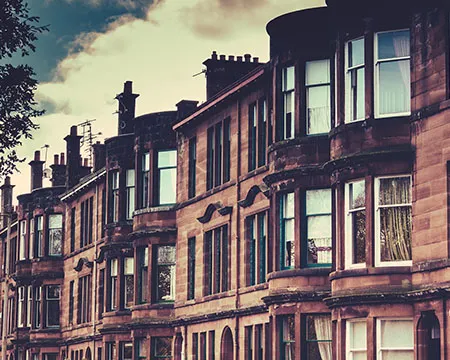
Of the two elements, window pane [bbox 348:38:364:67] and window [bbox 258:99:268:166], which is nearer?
window pane [bbox 348:38:364:67]

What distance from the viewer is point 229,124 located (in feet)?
161

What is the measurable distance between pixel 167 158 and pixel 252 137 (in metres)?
10.1

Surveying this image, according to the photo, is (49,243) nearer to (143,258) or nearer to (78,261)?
(78,261)

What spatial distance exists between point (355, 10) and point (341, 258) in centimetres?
670

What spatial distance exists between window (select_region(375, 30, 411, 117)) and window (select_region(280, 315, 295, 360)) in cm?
780

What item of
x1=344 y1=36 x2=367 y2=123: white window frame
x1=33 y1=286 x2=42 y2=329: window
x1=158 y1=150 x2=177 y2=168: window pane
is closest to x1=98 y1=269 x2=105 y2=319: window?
x1=158 y1=150 x2=177 y2=168: window pane

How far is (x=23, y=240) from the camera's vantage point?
7819cm

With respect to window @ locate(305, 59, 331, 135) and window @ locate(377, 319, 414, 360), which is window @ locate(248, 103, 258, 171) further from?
window @ locate(377, 319, 414, 360)

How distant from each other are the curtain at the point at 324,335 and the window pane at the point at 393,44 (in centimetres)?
815

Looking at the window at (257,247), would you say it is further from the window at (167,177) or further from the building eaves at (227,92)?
the window at (167,177)

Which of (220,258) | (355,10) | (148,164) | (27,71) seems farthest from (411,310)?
(148,164)

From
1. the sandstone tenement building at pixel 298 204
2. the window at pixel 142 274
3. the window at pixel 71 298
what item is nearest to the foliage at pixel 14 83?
the sandstone tenement building at pixel 298 204

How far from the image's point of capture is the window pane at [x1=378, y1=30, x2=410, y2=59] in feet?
116

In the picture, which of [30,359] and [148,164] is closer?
[148,164]
